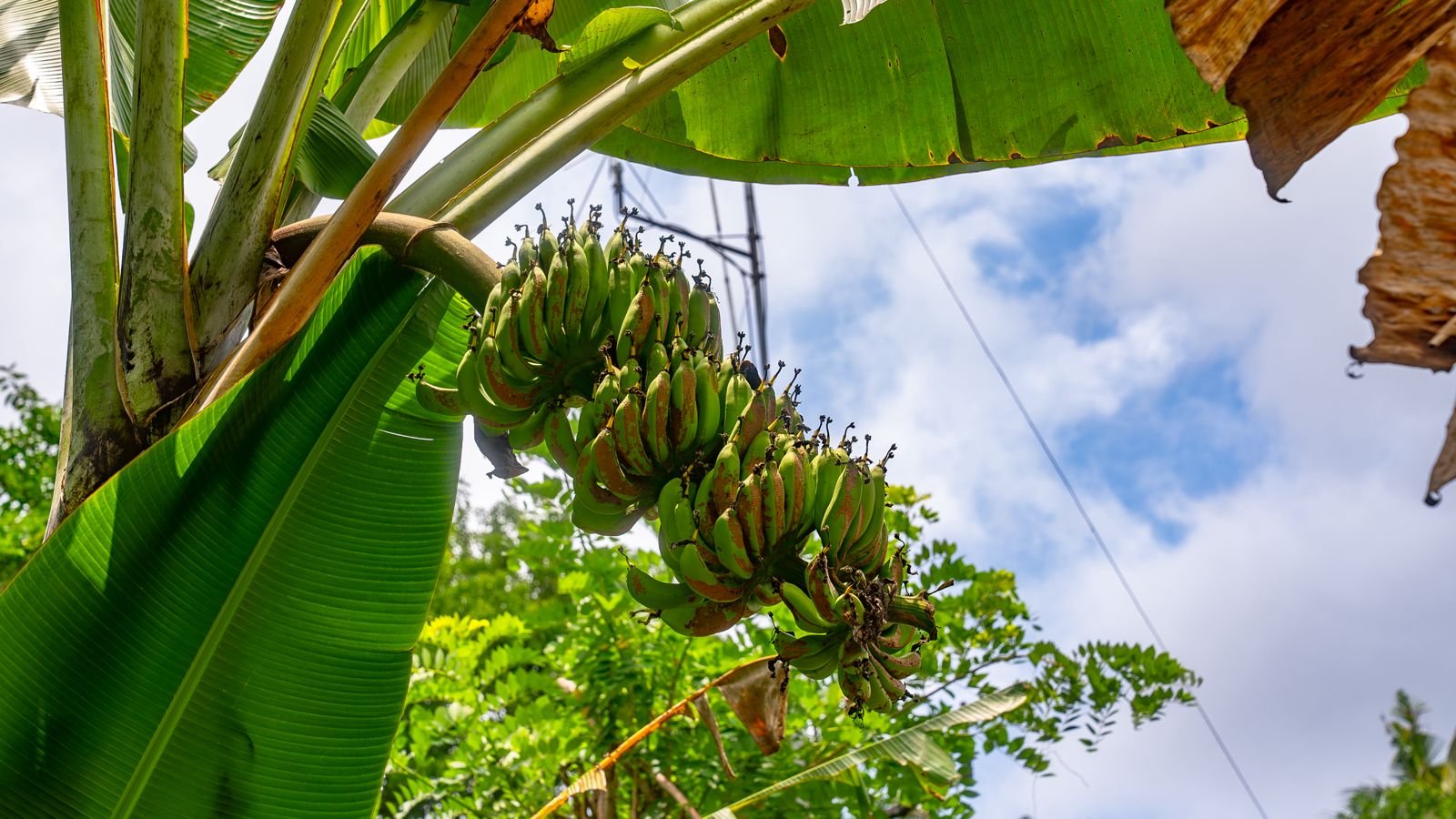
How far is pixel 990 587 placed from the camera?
11.7 feet

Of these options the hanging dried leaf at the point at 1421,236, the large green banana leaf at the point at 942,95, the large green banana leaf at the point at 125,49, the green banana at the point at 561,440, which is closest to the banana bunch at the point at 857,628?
the green banana at the point at 561,440

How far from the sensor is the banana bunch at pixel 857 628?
115cm

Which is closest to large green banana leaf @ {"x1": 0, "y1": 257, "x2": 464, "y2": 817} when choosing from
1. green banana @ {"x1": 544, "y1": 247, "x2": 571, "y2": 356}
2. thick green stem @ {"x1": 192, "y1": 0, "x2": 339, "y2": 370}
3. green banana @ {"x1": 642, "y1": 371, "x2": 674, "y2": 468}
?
thick green stem @ {"x1": 192, "y1": 0, "x2": 339, "y2": 370}

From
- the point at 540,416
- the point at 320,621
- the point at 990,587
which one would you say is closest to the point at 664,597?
the point at 540,416

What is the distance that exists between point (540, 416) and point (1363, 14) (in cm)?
107

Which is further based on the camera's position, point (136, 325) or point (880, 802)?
point (880, 802)

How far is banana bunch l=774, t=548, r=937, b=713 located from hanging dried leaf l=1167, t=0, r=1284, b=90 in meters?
0.64

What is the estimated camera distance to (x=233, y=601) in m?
1.64

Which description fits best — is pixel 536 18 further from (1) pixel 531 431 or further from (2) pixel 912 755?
(2) pixel 912 755

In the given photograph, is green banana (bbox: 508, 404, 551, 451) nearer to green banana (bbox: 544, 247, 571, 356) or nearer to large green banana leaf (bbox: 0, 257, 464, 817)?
green banana (bbox: 544, 247, 571, 356)

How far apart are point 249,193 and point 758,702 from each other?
1.20 metres

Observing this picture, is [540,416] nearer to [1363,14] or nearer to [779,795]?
[1363,14]

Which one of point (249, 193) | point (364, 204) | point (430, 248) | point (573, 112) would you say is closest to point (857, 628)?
point (430, 248)

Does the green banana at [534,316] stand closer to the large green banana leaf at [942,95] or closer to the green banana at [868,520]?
the green banana at [868,520]
